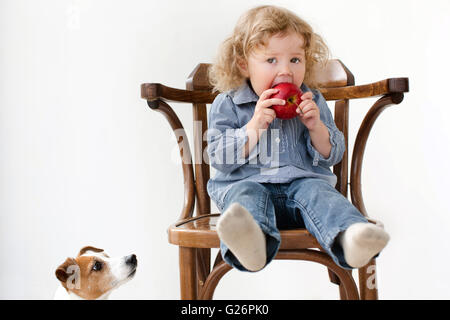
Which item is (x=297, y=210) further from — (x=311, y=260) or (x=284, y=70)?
(x=284, y=70)

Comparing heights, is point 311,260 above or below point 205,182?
below

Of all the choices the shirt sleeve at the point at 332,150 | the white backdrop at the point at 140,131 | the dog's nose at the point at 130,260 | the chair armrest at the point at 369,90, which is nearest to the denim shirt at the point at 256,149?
the shirt sleeve at the point at 332,150

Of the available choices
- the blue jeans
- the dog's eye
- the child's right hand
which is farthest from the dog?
the child's right hand

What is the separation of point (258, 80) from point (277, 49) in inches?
2.9

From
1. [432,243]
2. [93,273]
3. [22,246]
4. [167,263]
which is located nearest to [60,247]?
[22,246]

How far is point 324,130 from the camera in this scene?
99 centimetres

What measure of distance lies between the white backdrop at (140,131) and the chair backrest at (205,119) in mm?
267

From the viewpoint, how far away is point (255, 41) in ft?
3.27

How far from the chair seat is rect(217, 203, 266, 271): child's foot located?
0.30ft

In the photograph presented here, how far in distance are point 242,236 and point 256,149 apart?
1.02ft

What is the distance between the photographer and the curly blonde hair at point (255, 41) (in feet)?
3.26

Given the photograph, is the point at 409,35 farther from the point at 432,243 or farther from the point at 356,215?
the point at 356,215

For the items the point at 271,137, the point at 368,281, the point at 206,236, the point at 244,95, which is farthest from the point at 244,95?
the point at 368,281

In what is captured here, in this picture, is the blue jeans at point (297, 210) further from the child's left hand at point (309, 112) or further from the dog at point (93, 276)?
the dog at point (93, 276)
